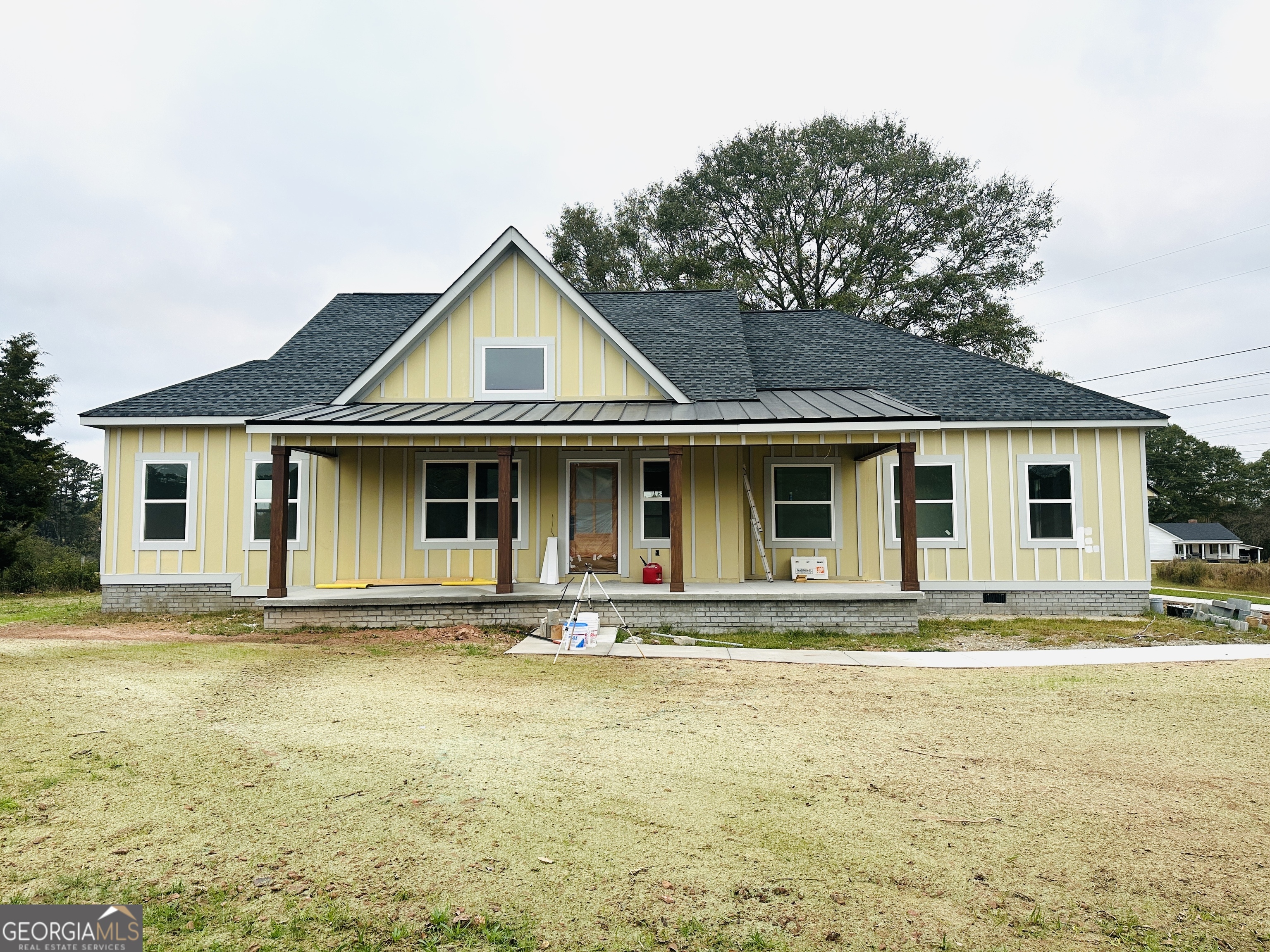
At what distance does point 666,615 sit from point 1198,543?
60046 mm

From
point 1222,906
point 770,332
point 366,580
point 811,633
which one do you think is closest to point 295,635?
point 366,580

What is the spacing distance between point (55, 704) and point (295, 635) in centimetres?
450

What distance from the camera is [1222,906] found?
308 centimetres

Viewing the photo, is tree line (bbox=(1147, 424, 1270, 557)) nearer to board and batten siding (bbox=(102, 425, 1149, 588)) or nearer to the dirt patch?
board and batten siding (bbox=(102, 425, 1149, 588))

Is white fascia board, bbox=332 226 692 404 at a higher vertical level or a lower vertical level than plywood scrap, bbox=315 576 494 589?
higher

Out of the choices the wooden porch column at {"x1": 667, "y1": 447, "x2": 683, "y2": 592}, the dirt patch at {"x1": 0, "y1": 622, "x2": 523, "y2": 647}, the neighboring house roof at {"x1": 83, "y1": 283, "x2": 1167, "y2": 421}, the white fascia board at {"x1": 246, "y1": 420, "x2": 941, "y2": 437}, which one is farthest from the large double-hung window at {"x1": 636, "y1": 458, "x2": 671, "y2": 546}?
the dirt patch at {"x1": 0, "y1": 622, "x2": 523, "y2": 647}

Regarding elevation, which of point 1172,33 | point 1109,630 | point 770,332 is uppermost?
point 1172,33

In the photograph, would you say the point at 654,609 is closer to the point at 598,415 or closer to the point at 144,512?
the point at 598,415

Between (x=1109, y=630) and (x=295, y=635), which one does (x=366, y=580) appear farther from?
(x=1109, y=630)

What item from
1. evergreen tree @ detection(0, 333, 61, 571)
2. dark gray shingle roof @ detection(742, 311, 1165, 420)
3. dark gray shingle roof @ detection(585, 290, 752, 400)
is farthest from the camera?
evergreen tree @ detection(0, 333, 61, 571)

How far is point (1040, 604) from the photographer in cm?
1304

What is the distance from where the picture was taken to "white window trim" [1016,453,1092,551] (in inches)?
516

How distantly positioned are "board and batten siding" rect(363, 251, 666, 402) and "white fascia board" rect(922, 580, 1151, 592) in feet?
24.0

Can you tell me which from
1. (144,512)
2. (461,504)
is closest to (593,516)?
(461,504)
